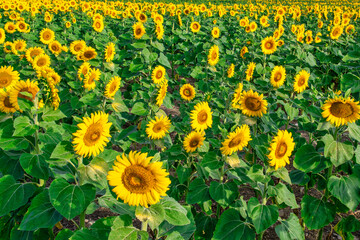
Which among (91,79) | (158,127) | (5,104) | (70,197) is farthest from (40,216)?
(91,79)

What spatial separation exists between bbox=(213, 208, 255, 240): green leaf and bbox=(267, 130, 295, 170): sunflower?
2.20 feet

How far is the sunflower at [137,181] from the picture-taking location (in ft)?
5.21

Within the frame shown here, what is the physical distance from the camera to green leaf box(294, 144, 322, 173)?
2851mm

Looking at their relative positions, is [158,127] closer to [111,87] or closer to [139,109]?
[139,109]

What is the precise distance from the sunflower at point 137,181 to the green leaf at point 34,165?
101 cm

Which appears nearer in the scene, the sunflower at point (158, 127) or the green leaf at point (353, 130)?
the green leaf at point (353, 130)

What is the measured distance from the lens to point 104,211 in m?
3.80

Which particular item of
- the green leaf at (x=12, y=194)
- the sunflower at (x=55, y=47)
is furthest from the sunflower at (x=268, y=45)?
the green leaf at (x=12, y=194)

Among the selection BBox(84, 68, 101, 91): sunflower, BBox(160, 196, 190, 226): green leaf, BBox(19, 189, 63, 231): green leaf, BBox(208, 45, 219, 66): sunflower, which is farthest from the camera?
BBox(208, 45, 219, 66): sunflower

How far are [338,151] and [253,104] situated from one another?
3.10 ft

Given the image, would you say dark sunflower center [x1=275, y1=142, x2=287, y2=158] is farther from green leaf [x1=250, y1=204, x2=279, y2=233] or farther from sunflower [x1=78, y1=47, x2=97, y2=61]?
sunflower [x1=78, y1=47, x2=97, y2=61]

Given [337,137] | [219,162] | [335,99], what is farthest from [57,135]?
[337,137]

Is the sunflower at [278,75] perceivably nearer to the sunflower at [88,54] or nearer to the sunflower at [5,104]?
the sunflower at [88,54]

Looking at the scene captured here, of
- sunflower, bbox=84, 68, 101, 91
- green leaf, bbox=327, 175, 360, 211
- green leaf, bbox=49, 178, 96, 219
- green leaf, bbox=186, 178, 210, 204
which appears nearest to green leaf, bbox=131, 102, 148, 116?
sunflower, bbox=84, 68, 101, 91
